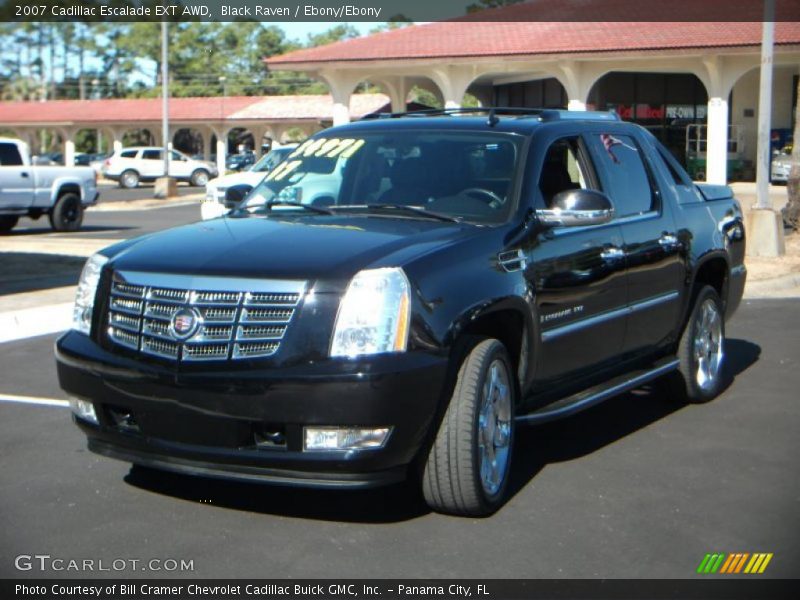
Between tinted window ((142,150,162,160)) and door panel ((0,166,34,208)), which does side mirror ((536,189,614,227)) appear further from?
tinted window ((142,150,162,160))

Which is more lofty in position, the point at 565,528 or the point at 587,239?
the point at 587,239

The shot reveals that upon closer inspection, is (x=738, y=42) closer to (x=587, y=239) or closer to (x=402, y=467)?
(x=587, y=239)

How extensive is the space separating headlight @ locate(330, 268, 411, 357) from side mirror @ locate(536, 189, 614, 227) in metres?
1.34

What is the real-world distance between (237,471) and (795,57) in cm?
2615

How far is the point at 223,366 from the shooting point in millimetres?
4727

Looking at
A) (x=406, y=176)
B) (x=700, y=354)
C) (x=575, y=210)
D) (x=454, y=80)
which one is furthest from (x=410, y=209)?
(x=454, y=80)

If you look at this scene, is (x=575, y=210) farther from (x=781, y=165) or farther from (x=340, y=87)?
(x=781, y=165)

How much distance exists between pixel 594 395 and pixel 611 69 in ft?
78.6

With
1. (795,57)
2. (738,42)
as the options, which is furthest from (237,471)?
(795,57)

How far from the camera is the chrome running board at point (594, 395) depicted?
5746 mm

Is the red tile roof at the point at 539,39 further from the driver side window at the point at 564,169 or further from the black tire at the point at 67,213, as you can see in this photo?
the driver side window at the point at 564,169

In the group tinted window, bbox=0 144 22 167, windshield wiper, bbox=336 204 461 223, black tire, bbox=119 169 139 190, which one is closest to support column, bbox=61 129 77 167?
black tire, bbox=119 169 139 190

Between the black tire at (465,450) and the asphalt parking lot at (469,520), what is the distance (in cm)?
12

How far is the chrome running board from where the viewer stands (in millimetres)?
5746
